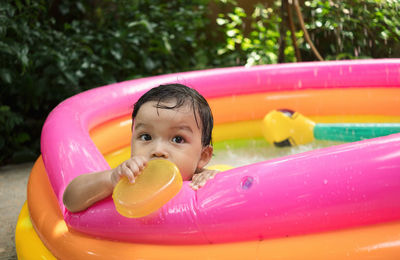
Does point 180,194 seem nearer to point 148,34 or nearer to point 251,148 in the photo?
point 251,148

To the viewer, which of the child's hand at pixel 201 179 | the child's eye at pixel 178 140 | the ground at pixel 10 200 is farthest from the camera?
the ground at pixel 10 200

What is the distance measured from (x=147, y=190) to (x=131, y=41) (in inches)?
A: 122

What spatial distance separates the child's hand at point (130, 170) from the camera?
1.32 meters

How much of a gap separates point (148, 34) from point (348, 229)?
3.41 m

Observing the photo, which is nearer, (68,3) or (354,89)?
(354,89)

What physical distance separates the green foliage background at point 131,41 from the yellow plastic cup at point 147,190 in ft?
7.38

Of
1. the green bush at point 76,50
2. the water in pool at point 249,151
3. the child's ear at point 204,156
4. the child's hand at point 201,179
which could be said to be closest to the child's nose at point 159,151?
the child's hand at point 201,179

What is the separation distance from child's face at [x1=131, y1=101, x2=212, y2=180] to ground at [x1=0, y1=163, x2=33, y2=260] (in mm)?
860

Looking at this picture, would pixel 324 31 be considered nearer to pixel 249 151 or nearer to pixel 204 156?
pixel 249 151

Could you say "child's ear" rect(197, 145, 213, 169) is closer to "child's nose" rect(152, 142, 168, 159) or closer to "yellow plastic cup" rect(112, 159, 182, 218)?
"child's nose" rect(152, 142, 168, 159)

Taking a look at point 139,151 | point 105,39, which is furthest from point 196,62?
point 139,151

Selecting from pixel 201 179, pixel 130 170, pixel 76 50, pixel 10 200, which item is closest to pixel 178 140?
pixel 201 179

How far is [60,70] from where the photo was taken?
3572mm

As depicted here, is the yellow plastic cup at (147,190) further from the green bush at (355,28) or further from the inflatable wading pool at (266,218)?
the green bush at (355,28)
